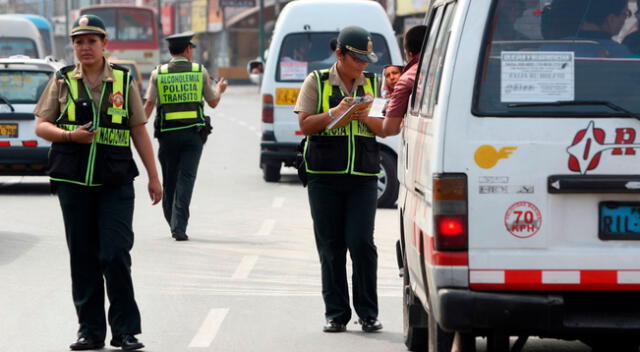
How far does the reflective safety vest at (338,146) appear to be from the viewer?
7816mm

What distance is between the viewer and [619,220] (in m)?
5.20

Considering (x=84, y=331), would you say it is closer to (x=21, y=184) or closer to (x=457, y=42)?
(x=457, y=42)

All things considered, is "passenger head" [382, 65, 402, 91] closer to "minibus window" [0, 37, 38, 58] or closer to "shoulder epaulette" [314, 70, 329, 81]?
"shoulder epaulette" [314, 70, 329, 81]

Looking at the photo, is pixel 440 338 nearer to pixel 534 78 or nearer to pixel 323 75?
pixel 534 78

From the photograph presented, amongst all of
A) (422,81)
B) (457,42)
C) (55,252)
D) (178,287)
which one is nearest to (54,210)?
(55,252)

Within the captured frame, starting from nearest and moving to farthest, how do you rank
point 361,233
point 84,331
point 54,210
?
point 84,331 < point 361,233 < point 54,210

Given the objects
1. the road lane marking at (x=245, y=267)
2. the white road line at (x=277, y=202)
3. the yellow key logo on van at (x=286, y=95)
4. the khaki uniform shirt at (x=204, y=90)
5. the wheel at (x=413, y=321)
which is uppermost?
the khaki uniform shirt at (x=204, y=90)

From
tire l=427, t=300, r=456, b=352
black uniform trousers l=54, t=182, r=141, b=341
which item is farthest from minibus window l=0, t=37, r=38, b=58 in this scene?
tire l=427, t=300, r=456, b=352

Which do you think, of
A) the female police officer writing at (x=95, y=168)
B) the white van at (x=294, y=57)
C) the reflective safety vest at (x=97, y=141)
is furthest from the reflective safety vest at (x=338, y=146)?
the white van at (x=294, y=57)

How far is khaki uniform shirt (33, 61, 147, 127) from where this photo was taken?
726 cm

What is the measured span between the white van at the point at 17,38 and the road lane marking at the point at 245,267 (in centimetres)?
2840

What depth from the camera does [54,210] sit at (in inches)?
584

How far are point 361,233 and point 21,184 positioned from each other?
443 inches

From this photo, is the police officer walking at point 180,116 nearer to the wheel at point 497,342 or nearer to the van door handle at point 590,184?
the wheel at point 497,342
